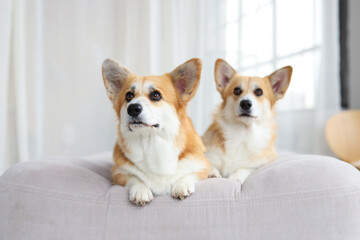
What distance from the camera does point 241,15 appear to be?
3.15 m

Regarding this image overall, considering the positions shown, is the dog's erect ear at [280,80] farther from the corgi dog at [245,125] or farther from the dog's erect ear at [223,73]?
the dog's erect ear at [223,73]

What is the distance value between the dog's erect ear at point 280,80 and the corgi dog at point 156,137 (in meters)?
0.60

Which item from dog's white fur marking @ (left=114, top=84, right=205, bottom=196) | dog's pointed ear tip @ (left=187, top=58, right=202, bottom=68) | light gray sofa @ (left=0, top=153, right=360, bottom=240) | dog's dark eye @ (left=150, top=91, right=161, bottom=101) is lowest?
light gray sofa @ (left=0, top=153, right=360, bottom=240)

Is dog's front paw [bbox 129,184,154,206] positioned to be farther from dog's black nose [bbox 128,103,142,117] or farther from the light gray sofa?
dog's black nose [bbox 128,103,142,117]

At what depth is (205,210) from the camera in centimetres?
114

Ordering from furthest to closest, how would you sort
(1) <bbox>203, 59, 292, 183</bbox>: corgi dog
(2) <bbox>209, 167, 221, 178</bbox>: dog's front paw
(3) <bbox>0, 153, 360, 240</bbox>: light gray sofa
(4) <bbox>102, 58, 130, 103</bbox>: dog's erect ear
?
(1) <bbox>203, 59, 292, 183</bbox>: corgi dog
(2) <bbox>209, 167, 221, 178</bbox>: dog's front paw
(4) <bbox>102, 58, 130, 103</bbox>: dog's erect ear
(3) <bbox>0, 153, 360, 240</bbox>: light gray sofa

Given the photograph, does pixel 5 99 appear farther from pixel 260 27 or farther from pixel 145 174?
pixel 260 27

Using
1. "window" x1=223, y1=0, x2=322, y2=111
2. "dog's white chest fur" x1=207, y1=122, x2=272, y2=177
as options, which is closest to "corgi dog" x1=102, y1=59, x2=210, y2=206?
"dog's white chest fur" x1=207, y1=122, x2=272, y2=177

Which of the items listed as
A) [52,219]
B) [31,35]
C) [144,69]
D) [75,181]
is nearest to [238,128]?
[75,181]

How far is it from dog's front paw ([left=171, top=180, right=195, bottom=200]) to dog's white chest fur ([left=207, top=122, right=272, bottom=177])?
1.37ft

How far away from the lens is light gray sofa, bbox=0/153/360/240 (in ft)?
3.58

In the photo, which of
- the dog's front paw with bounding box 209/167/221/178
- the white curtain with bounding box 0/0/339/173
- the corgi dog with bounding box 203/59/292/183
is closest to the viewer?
the dog's front paw with bounding box 209/167/221/178

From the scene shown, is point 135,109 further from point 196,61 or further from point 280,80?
point 280,80

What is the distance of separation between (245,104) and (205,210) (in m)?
0.63
